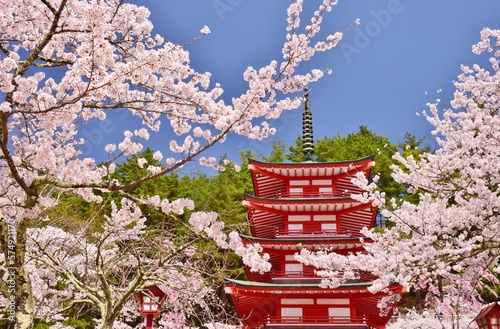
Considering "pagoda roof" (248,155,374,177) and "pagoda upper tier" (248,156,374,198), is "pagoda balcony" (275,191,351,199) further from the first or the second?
"pagoda roof" (248,155,374,177)

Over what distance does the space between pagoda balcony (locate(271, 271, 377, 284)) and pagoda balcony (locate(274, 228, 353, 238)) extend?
1.30 meters

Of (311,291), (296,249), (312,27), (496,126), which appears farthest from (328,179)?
(312,27)

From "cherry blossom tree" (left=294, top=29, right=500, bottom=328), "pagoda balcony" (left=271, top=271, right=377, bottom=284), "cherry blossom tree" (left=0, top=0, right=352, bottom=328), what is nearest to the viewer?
"cherry blossom tree" (left=0, top=0, right=352, bottom=328)

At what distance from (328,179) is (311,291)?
4474mm

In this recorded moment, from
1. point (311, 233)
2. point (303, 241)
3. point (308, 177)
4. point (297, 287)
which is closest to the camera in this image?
point (297, 287)

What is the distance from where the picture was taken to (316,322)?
1448cm

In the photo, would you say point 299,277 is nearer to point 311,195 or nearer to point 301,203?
point 301,203

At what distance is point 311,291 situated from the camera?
14.3 m

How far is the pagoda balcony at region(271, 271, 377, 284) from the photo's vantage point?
49.0 ft

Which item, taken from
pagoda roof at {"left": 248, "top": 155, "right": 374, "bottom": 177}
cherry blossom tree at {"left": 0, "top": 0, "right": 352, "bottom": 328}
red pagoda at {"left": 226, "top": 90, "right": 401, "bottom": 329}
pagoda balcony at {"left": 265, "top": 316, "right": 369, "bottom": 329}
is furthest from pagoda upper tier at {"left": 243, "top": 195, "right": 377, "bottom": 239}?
cherry blossom tree at {"left": 0, "top": 0, "right": 352, "bottom": 328}

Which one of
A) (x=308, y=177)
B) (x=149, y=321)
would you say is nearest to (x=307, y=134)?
(x=308, y=177)

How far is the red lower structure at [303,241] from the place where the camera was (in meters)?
14.4

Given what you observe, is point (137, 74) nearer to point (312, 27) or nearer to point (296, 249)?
point (312, 27)

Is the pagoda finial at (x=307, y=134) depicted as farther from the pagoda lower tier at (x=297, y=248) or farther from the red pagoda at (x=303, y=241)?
the pagoda lower tier at (x=297, y=248)
